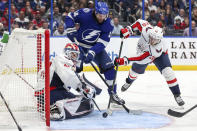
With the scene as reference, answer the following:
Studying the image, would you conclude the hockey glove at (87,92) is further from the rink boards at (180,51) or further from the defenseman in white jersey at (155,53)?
the rink boards at (180,51)

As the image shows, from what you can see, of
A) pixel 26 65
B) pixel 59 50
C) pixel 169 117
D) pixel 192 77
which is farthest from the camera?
pixel 59 50

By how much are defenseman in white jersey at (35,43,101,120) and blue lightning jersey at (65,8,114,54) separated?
0.77m

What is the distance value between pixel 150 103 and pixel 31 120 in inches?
66.9

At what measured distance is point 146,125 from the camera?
3.91 m

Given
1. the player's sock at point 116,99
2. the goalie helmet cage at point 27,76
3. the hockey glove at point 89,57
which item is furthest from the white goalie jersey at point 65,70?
the player's sock at point 116,99

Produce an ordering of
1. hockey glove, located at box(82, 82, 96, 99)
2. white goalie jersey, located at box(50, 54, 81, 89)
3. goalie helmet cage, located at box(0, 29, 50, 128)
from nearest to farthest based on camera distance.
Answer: goalie helmet cage, located at box(0, 29, 50, 128) < white goalie jersey, located at box(50, 54, 81, 89) < hockey glove, located at box(82, 82, 96, 99)

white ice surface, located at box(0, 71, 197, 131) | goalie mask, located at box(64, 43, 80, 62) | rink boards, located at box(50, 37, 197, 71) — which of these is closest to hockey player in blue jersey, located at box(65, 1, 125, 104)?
white ice surface, located at box(0, 71, 197, 131)

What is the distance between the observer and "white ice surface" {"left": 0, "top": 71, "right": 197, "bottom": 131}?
4031 millimetres

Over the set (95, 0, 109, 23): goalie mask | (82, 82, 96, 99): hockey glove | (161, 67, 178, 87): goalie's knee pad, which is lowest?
(161, 67, 178, 87): goalie's knee pad

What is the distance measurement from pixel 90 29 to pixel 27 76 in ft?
4.40

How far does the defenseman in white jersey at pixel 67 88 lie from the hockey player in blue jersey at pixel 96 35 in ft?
2.16

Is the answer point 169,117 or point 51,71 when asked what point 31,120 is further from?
point 169,117

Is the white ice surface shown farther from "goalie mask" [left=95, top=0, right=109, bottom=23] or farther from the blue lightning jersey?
"goalie mask" [left=95, top=0, right=109, bottom=23]

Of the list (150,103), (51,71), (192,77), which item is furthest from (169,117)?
(192,77)
